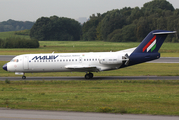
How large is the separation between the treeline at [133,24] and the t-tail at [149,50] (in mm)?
83159

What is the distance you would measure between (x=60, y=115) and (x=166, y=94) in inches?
375

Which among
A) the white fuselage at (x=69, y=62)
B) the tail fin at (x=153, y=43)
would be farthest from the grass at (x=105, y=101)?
the tail fin at (x=153, y=43)

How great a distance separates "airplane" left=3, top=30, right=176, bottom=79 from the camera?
28.7 metres

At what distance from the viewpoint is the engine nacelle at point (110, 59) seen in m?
28.5

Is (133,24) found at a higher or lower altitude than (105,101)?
higher

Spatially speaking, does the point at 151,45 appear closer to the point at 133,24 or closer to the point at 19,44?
the point at 19,44

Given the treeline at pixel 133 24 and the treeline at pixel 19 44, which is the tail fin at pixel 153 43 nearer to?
the treeline at pixel 19 44

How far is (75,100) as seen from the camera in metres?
17.0

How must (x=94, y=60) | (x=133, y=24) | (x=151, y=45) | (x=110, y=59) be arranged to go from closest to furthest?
(x=110, y=59) → (x=151, y=45) → (x=94, y=60) → (x=133, y=24)

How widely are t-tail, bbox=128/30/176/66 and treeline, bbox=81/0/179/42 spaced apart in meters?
83.2

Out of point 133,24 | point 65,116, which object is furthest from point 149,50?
point 133,24

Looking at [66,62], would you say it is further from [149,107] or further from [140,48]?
[149,107]

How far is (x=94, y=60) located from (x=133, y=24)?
99307 mm

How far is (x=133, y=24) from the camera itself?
124688mm
